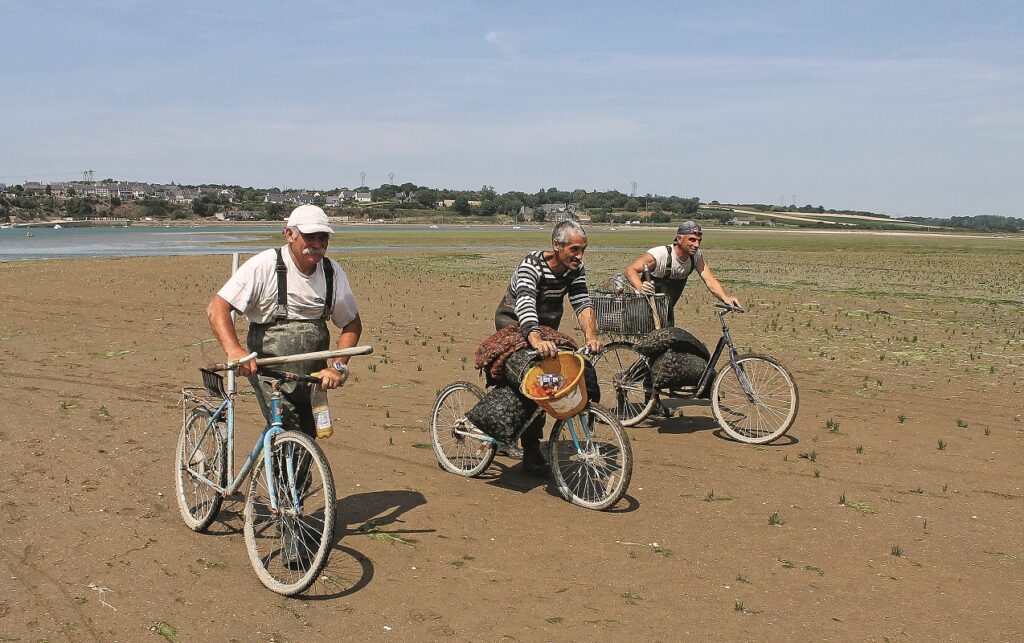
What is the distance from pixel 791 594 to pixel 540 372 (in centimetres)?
245

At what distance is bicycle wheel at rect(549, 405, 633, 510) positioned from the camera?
6457 millimetres

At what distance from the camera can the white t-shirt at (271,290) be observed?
5141mm

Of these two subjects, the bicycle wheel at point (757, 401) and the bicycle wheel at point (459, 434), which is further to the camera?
the bicycle wheel at point (757, 401)

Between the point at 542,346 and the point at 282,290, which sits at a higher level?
the point at 282,290

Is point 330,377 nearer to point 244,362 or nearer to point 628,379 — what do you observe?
point 244,362

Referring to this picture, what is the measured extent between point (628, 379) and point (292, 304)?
4970 mm

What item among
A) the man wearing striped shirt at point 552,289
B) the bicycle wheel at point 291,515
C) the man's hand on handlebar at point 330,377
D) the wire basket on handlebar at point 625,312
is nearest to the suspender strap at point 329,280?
the man's hand on handlebar at point 330,377

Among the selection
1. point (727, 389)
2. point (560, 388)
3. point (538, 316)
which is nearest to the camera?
point (560, 388)

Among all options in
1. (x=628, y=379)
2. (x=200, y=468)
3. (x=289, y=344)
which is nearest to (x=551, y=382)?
(x=289, y=344)

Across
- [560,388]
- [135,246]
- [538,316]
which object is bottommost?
[135,246]

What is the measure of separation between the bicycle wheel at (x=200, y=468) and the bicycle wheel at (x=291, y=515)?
0.54 metres

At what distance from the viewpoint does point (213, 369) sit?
5461mm

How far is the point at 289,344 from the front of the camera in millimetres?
5293

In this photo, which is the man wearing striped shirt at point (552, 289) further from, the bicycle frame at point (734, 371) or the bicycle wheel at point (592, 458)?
the bicycle frame at point (734, 371)
